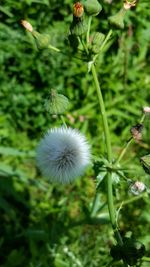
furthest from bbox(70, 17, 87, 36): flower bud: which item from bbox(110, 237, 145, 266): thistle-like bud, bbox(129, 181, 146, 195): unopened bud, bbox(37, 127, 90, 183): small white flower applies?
bbox(110, 237, 145, 266): thistle-like bud

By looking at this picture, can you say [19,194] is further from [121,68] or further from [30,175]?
[121,68]

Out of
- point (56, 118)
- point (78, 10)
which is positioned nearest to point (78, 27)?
point (78, 10)

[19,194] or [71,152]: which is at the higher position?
[19,194]

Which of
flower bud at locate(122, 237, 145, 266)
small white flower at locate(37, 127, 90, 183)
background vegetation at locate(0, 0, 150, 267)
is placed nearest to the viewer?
flower bud at locate(122, 237, 145, 266)

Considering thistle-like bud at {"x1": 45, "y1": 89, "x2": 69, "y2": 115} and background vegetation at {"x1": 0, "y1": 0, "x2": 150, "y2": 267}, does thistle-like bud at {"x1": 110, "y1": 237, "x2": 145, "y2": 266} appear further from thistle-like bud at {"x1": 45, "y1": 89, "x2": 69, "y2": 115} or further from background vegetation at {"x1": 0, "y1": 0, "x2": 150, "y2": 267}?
background vegetation at {"x1": 0, "y1": 0, "x2": 150, "y2": 267}

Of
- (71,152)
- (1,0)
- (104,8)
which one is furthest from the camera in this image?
(104,8)

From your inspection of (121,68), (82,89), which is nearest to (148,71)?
(121,68)

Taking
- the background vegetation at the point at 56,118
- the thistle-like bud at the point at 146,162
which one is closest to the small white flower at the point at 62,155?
the thistle-like bud at the point at 146,162

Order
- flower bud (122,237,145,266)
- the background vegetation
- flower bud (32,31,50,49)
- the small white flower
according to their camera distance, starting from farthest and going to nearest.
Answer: the background vegetation, the small white flower, flower bud (32,31,50,49), flower bud (122,237,145,266)
